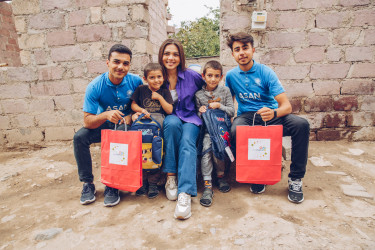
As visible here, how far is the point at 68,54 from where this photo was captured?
3.33 m

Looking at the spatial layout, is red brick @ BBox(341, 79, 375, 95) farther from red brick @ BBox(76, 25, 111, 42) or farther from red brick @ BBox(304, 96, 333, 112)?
red brick @ BBox(76, 25, 111, 42)

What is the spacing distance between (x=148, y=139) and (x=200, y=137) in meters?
0.56

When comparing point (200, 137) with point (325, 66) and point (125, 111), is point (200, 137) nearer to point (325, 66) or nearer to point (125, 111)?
point (125, 111)

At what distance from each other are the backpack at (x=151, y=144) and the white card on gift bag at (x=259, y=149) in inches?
32.1

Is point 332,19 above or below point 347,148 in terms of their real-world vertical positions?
above

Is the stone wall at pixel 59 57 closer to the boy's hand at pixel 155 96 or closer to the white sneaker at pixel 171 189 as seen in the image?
the boy's hand at pixel 155 96

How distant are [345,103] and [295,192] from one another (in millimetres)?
2078

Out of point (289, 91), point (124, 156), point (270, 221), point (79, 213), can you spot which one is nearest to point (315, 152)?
Result: point (289, 91)

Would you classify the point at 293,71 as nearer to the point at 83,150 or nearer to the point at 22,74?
the point at 83,150

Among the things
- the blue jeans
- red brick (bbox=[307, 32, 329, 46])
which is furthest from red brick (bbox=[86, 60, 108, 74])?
red brick (bbox=[307, 32, 329, 46])

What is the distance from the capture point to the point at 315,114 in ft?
10.8

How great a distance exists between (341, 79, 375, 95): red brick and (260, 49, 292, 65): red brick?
925 mm

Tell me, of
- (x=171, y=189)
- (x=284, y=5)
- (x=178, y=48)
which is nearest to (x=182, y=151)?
(x=171, y=189)

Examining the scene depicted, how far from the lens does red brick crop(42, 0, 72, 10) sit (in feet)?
10.4
